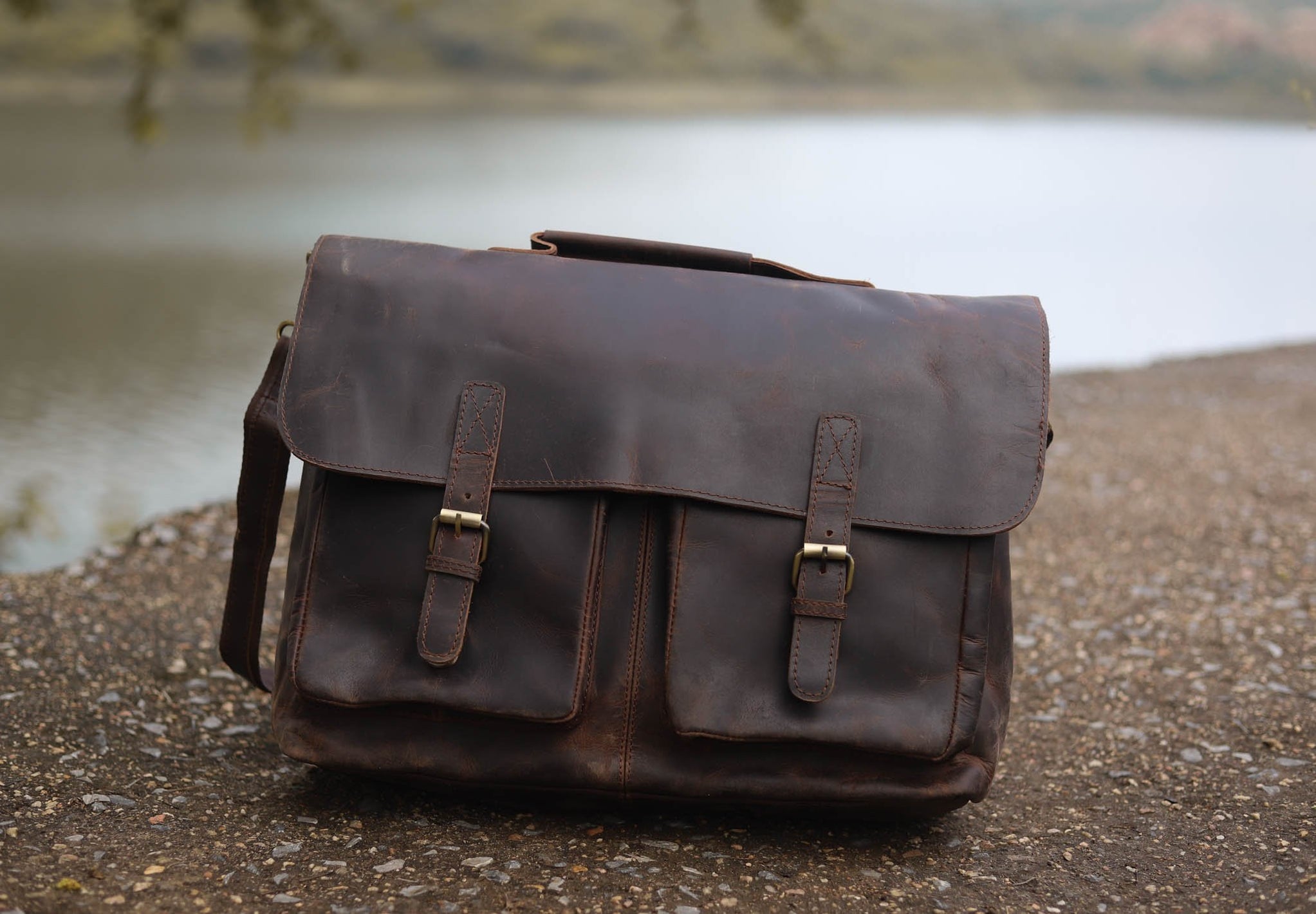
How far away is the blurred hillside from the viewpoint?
2874 inches

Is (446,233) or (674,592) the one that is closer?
(674,592)

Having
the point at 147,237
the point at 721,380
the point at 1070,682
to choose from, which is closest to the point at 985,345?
the point at 721,380

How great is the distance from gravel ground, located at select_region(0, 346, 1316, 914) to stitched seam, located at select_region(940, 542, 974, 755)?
1.11 ft

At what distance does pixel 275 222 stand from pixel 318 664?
857 inches

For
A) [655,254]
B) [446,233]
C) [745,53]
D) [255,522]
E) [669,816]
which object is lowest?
[669,816]

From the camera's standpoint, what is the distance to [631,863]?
253cm

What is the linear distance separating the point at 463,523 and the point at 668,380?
1.82ft

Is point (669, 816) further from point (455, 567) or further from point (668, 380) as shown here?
point (668, 380)

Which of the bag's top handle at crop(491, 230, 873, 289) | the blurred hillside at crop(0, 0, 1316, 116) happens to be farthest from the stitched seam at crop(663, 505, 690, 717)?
the blurred hillside at crop(0, 0, 1316, 116)

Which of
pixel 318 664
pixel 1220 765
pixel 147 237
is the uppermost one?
pixel 147 237

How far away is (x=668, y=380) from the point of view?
2.61m

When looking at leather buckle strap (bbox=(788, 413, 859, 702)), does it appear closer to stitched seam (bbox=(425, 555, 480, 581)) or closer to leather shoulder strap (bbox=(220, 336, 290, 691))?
stitched seam (bbox=(425, 555, 480, 581))

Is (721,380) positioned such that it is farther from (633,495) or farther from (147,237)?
(147,237)

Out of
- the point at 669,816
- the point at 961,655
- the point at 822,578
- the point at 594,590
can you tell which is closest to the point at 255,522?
the point at 594,590
